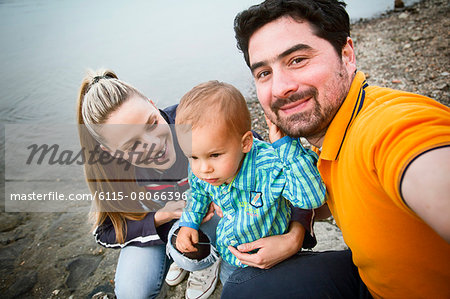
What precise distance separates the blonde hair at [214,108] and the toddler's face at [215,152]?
5 cm

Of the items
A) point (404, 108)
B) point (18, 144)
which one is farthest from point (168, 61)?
point (404, 108)

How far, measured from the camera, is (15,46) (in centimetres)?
1180

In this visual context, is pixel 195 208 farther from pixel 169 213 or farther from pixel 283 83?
pixel 283 83

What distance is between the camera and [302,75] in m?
1.32

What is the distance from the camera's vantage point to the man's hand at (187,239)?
179 cm

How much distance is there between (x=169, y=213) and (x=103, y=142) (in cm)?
81

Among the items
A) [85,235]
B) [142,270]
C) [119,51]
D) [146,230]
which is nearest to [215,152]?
[146,230]

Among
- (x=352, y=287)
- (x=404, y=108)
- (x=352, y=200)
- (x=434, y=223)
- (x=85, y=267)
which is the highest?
(x=404, y=108)

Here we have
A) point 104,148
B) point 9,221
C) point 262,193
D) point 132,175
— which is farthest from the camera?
point 9,221

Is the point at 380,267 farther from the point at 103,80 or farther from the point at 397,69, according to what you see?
the point at 397,69

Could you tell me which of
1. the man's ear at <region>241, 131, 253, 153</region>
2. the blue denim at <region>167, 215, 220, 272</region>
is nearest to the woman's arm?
the blue denim at <region>167, 215, 220, 272</region>

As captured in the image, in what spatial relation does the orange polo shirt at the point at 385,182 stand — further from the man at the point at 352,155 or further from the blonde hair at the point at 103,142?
the blonde hair at the point at 103,142

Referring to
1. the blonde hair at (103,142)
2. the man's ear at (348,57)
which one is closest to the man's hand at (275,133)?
the man's ear at (348,57)

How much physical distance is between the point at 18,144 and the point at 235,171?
6.43m
